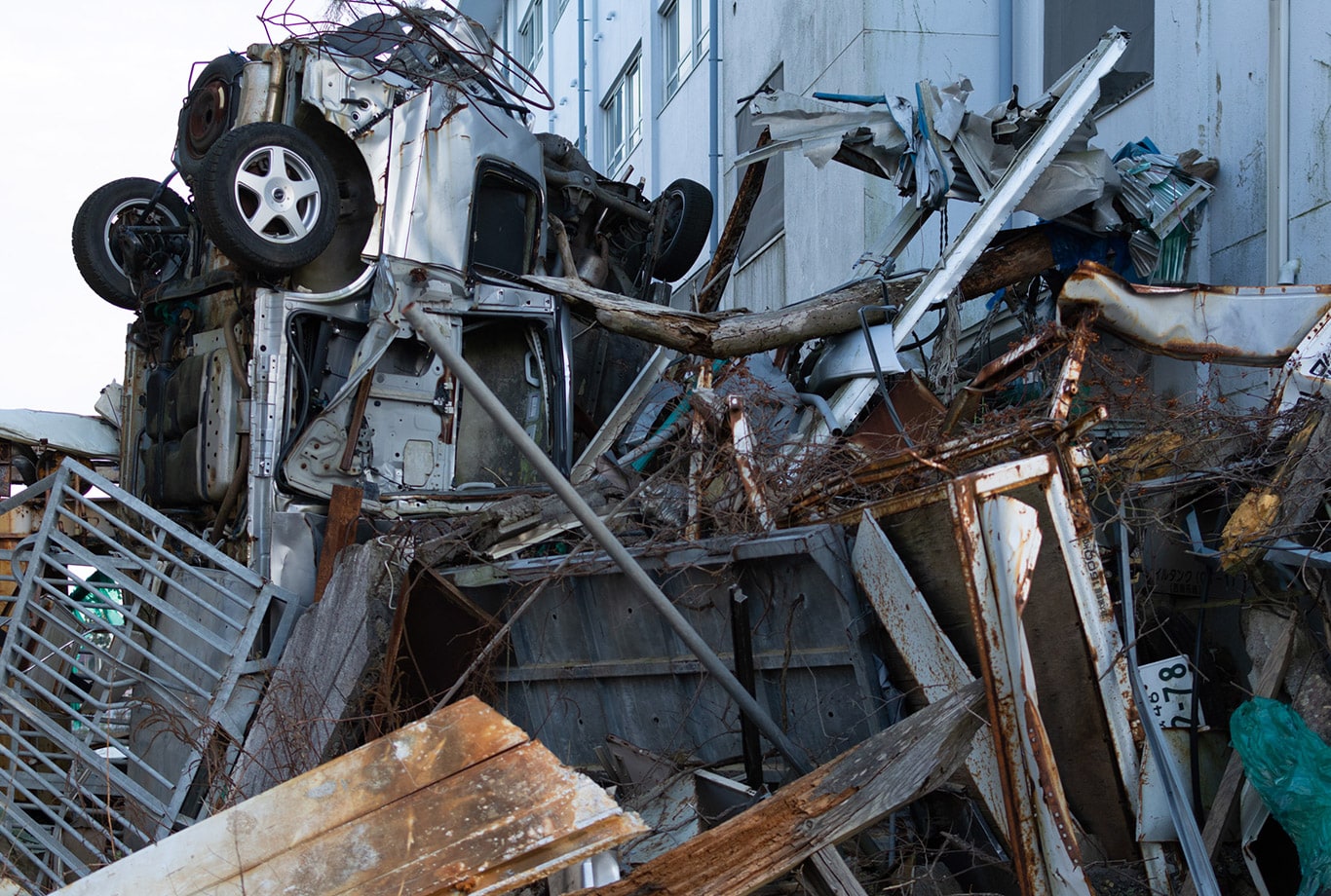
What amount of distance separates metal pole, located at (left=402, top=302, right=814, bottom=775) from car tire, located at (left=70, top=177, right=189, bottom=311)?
5.11 meters

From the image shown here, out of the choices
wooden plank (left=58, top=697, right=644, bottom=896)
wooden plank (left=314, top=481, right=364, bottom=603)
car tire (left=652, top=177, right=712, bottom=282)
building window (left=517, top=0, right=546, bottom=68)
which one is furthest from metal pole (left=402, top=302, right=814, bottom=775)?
building window (left=517, top=0, right=546, bottom=68)

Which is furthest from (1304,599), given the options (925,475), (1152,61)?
(1152,61)

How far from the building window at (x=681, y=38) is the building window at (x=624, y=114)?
94 centimetres

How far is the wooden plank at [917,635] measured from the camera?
3.62 m

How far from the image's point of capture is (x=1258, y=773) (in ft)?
11.6

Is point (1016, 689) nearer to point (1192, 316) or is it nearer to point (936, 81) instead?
point (1192, 316)

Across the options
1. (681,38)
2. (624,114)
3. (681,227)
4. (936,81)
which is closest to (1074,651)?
(681,227)

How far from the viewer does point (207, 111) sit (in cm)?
692

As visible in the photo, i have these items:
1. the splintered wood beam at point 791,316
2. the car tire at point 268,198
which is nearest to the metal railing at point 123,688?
the car tire at point 268,198

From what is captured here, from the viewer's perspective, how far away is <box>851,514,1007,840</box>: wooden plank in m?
3.62

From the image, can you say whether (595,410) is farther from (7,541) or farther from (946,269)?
(7,541)

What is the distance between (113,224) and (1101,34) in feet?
21.0

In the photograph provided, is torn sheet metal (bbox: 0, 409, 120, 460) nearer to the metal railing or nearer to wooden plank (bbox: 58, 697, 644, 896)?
the metal railing

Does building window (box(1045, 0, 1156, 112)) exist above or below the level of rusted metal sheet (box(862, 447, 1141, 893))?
above
